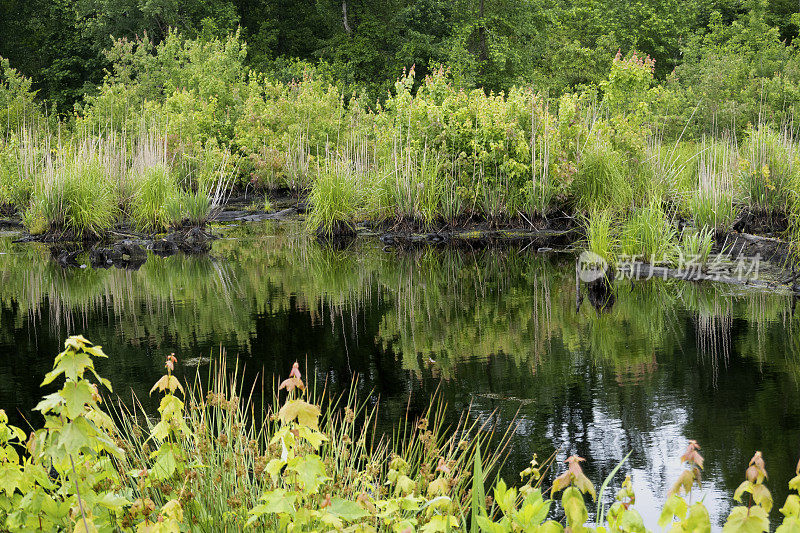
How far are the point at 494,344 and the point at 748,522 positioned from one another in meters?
5.21

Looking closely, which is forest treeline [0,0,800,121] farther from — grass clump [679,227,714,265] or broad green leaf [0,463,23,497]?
broad green leaf [0,463,23,497]

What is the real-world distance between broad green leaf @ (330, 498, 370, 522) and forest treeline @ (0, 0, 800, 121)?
3051 centimetres

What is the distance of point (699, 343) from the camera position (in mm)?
6883

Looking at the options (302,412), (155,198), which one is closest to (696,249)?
(302,412)

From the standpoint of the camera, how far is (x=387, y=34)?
36.4 m

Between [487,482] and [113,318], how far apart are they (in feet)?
18.5

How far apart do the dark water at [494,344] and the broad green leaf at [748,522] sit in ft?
6.47

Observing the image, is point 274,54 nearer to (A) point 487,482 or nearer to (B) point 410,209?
(B) point 410,209

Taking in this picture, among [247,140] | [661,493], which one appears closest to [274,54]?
[247,140]

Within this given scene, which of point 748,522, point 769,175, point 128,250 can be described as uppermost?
point 769,175

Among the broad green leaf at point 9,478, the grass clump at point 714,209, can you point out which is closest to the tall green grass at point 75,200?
the grass clump at point 714,209

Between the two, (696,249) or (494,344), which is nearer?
(494,344)

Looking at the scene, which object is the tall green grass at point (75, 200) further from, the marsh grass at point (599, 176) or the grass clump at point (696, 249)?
the grass clump at point (696, 249)

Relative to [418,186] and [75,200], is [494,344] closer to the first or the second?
[418,186]
